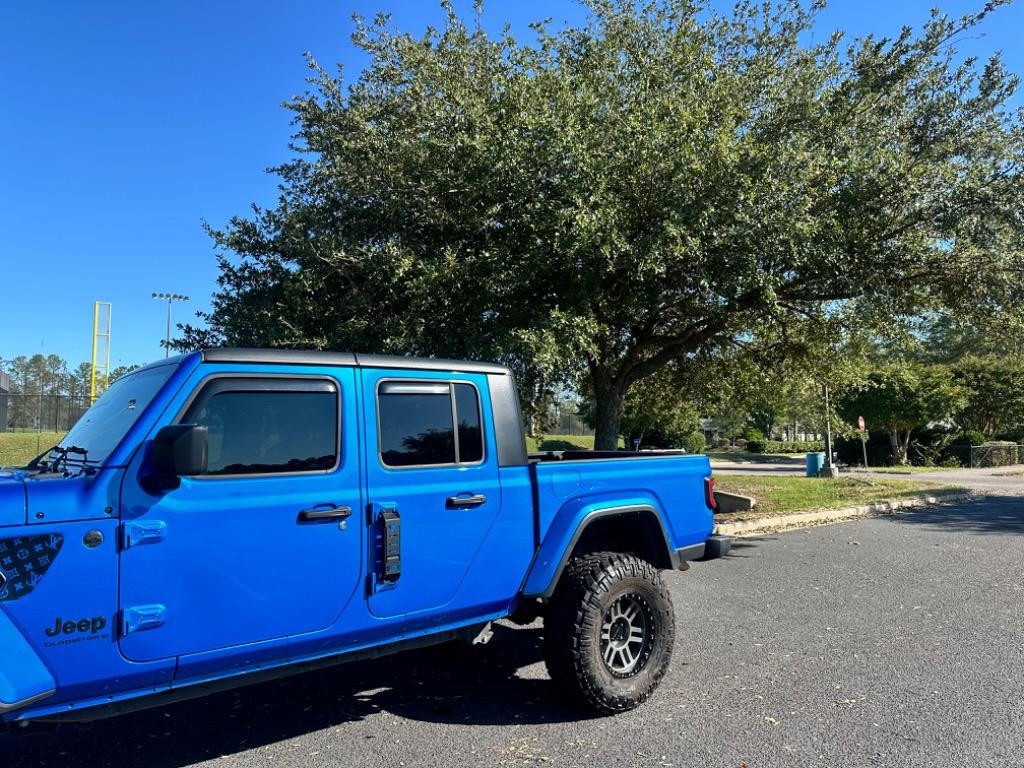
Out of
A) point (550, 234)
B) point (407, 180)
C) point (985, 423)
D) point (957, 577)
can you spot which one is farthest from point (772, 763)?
point (985, 423)

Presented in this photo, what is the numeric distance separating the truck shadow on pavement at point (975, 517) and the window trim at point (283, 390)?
1172cm

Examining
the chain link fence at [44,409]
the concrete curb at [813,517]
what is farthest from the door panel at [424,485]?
the chain link fence at [44,409]

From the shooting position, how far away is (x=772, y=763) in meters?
3.58

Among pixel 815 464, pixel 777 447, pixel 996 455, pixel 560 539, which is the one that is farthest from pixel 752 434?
pixel 560 539

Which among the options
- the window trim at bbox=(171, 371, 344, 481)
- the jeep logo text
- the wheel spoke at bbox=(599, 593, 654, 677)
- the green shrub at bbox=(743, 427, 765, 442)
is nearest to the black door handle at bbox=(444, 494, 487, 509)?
the window trim at bbox=(171, 371, 344, 481)

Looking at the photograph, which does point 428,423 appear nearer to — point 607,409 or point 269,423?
point 269,423

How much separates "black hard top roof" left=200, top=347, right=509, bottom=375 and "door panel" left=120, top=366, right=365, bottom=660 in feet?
0.17

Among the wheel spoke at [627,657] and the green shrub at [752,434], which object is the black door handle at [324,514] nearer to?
the wheel spoke at [627,657]

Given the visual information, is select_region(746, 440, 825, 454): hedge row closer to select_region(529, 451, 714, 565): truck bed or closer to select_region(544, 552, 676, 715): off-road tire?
select_region(529, 451, 714, 565): truck bed

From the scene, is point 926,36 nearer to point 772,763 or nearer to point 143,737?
point 772,763

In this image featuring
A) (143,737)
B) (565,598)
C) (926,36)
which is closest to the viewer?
(143,737)

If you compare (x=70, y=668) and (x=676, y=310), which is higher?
(x=676, y=310)

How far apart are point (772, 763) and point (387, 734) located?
1961 mm

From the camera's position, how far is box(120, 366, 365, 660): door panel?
2961 mm
